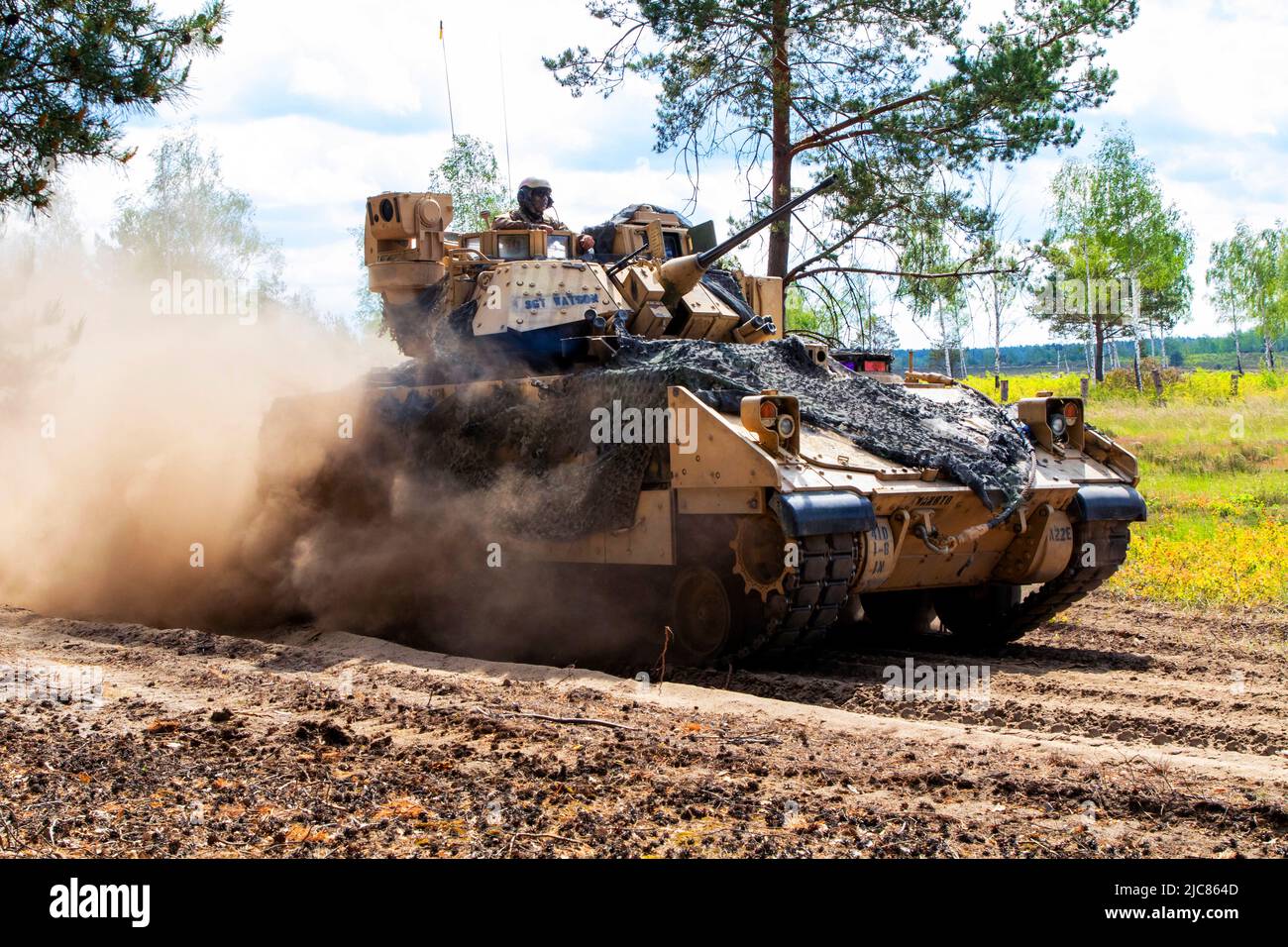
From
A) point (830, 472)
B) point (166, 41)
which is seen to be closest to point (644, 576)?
point (830, 472)

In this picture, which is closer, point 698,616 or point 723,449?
point 723,449

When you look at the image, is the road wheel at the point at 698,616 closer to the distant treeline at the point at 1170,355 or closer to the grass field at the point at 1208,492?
the grass field at the point at 1208,492

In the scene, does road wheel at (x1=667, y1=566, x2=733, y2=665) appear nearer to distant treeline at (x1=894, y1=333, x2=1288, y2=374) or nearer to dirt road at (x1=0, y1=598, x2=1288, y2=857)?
dirt road at (x1=0, y1=598, x2=1288, y2=857)

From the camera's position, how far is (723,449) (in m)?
8.91

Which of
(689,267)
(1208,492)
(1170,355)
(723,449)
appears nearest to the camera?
(723,449)

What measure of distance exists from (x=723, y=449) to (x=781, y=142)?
1016 cm

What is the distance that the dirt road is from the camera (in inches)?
193

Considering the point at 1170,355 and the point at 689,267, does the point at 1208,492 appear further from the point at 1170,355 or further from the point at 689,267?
the point at 1170,355

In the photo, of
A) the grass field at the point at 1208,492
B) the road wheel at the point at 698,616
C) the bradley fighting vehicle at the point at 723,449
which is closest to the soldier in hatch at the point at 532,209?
the bradley fighting vehicle at the point at 723,449

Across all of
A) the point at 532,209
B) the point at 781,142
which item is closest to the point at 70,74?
the point at 532,209

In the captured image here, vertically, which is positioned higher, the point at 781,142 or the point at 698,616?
the point at 781,142

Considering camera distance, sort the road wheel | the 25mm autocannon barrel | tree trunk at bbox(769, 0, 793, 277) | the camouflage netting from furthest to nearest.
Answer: tree trunk at bbox(769, 0, 793, 277), the 25mm autocannon barrel, the camouflage netting, the road wheel

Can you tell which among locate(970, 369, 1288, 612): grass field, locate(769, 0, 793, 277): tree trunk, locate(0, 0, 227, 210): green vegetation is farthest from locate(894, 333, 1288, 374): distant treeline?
locate(0, 0, 227, 210): green vegetation

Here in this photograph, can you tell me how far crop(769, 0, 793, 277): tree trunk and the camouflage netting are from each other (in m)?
7.02
